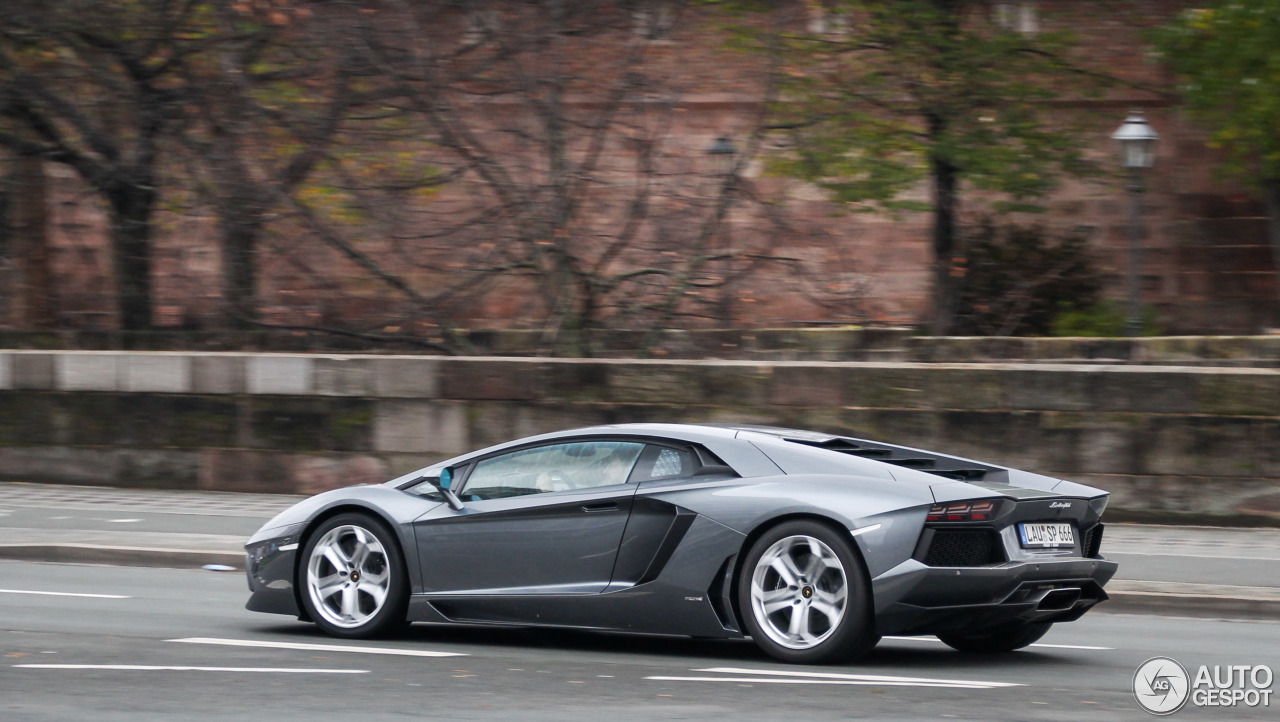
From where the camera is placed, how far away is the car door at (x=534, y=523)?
7.52m

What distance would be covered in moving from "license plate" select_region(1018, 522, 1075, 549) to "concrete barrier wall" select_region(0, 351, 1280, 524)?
6.54m

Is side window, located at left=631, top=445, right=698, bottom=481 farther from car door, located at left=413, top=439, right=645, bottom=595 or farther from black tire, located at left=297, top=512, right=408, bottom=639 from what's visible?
black tire, located at left=297, top=512, right=408, bottom=639

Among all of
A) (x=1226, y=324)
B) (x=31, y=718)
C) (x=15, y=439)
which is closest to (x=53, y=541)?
(x=15, y=439)

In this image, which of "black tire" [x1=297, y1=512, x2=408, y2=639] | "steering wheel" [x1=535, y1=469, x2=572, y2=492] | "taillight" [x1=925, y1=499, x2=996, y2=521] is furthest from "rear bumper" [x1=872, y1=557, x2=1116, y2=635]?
"black tire" [x1=297, y1=512, x2=408, y2=639]

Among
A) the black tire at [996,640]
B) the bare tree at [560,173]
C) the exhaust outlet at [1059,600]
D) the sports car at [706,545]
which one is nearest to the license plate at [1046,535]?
the sports car at [706,545]

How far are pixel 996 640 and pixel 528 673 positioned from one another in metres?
2.46

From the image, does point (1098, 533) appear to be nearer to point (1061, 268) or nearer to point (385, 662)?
point (385, 662)

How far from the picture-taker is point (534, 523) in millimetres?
7711

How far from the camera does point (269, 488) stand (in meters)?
16.3

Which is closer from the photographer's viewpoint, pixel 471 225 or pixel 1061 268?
pixel 471 225

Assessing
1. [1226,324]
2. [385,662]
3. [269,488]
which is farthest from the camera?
[1226,324]

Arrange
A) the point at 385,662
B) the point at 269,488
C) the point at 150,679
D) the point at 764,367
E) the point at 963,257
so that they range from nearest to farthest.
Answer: the point at 150,679
the point at 385,662
the point at 764,367
the point at 269,488
the point at 963,257

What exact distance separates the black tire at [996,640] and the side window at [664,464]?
1.58m

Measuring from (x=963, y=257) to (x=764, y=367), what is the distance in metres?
12.3
